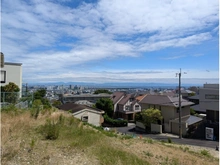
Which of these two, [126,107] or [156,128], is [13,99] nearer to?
[156,128]

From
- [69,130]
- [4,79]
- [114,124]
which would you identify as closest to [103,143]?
[69,130]

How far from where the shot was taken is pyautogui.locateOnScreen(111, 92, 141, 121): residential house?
95.1 feet

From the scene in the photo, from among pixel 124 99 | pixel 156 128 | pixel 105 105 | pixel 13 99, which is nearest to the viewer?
pixel 13 99

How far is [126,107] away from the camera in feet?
95.5

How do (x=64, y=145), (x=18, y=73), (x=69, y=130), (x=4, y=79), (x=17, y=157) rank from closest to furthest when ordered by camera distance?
(x=17, y=157) → (x=64, y=145) → (x=69, y=130) → (x=4, y=79) → (x=18, y=73)

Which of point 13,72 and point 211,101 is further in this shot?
point 13,72

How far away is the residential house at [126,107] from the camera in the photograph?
2898 cm

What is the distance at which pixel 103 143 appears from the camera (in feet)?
16.4

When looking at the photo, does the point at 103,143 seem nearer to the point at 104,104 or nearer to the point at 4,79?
the point at 4,79

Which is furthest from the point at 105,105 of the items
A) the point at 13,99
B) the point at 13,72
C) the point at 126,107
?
the point at 13,99

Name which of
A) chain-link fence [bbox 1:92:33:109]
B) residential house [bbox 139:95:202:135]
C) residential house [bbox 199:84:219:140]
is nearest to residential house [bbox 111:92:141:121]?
residential house [bbox 139:95:202:135]

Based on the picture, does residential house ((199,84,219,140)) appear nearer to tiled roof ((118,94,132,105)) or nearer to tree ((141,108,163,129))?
tree ((141,108,163,129))

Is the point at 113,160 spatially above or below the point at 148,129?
above

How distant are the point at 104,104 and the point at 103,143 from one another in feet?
72.3
